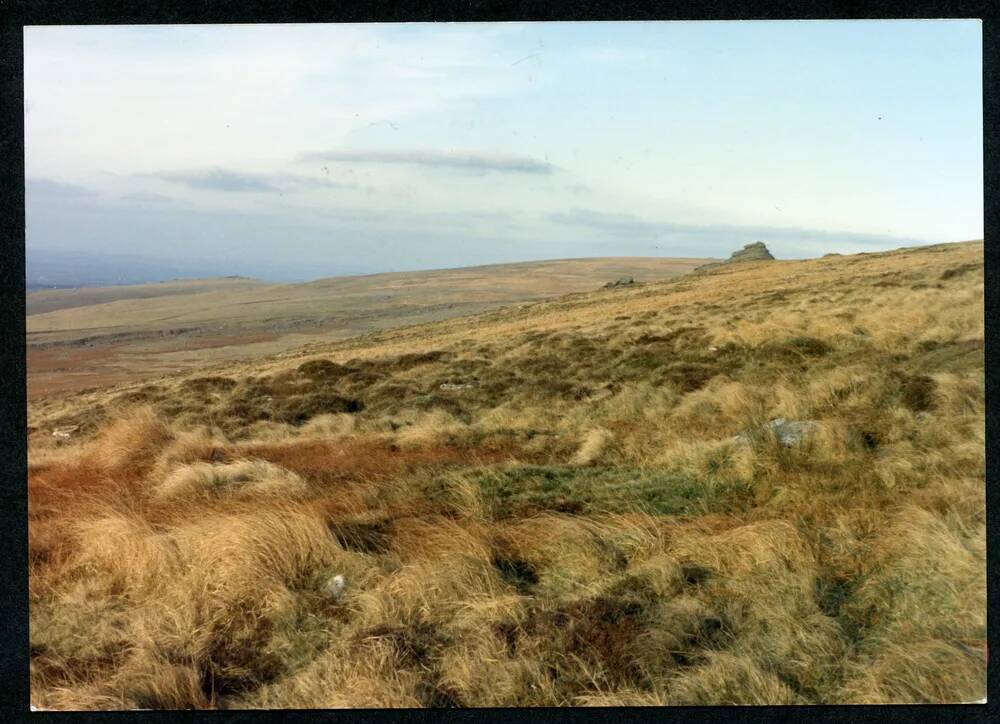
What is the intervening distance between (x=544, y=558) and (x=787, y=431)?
393cm

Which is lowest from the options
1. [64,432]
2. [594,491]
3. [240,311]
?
[64,432]

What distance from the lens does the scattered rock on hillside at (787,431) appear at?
8133mm

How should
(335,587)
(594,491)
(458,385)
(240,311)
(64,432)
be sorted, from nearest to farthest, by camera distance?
(335,587)
(594,491)
(64,432)
(458,385)
(240,311)

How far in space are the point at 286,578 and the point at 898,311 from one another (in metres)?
14.1

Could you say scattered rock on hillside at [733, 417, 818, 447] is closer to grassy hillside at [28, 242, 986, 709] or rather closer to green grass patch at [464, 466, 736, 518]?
grassy hillside at [28, 242, 986, 709]

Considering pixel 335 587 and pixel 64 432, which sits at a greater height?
pixel 335 587

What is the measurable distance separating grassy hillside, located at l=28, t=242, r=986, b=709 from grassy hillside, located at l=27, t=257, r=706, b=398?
86.8ft

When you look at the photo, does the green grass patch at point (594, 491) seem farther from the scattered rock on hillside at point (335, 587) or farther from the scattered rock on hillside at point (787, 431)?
the scattered rock on hillside at point (335, 587)

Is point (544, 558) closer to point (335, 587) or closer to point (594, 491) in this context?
point (335, 587)

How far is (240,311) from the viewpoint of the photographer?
73.0 meters

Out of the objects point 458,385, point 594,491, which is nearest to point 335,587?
point 594,491

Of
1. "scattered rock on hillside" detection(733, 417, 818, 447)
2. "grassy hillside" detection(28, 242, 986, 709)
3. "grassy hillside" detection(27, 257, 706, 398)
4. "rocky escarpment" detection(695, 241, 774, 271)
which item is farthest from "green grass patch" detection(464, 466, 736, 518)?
"rocky escarpment" detection(695, 241, 774, 271)

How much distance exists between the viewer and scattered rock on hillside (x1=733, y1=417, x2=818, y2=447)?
8.13 metres

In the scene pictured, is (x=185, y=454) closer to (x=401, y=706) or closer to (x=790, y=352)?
(x=401, y=706)
